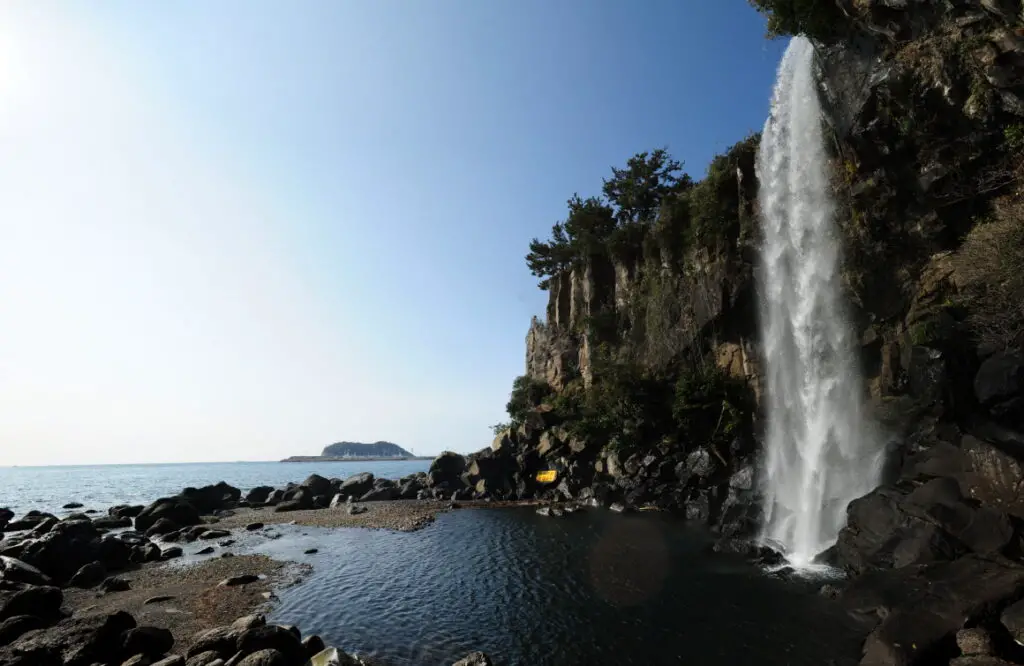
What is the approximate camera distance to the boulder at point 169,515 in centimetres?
3688

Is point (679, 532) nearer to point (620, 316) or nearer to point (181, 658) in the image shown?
point (181, 658)

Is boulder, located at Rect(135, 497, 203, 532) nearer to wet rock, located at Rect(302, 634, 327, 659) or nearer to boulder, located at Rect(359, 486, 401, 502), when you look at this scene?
boulder, located at Rect(359, 486, 401, 502)

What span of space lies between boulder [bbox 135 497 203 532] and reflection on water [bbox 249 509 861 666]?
57.2ft

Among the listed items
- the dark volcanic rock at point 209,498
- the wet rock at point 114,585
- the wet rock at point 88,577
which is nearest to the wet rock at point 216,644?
the wet rock at point 114,585

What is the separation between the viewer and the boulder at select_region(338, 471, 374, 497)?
53469mm

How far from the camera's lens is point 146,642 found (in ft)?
43.4

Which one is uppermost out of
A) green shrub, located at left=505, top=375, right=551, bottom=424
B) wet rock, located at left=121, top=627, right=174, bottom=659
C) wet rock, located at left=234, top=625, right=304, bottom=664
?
green shrub, located at left=505, top=375, right=551, bottom=424

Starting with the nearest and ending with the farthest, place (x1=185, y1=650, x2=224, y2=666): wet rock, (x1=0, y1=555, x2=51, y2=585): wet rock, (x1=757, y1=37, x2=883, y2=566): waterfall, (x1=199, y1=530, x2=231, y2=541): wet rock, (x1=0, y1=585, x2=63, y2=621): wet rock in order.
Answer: (x1=185, y1=650, x2=224, y2=666): wet rock < (x1=0, y1=585, x2=63, y2=621): wet rock < (x1=0, y1=555, x2=51, y2=585): wet rock < (x1=757, y1=37, x2=883, y2=566): waterfall < (x1=199, y1=530, x2=231, y2=541): wet rock

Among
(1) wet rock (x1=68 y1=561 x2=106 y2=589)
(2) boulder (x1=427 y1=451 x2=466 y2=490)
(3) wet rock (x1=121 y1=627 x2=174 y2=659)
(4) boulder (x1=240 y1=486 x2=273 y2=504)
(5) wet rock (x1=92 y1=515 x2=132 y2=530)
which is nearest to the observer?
(3) wet rock (x1=121 y1=627 x2=174 y2=659)

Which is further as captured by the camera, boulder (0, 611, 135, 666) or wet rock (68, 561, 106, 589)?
wet rock (68, 561, 106, 589)

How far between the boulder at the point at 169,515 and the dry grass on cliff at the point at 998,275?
1940 inches

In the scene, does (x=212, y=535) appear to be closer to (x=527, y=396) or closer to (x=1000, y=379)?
(x=527, y=396)

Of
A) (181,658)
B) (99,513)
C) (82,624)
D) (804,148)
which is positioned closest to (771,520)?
(804,148)

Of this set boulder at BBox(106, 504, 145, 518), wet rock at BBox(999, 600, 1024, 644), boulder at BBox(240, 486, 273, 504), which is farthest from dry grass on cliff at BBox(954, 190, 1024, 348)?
boulder at BBox(240, 486, 273, 504)
